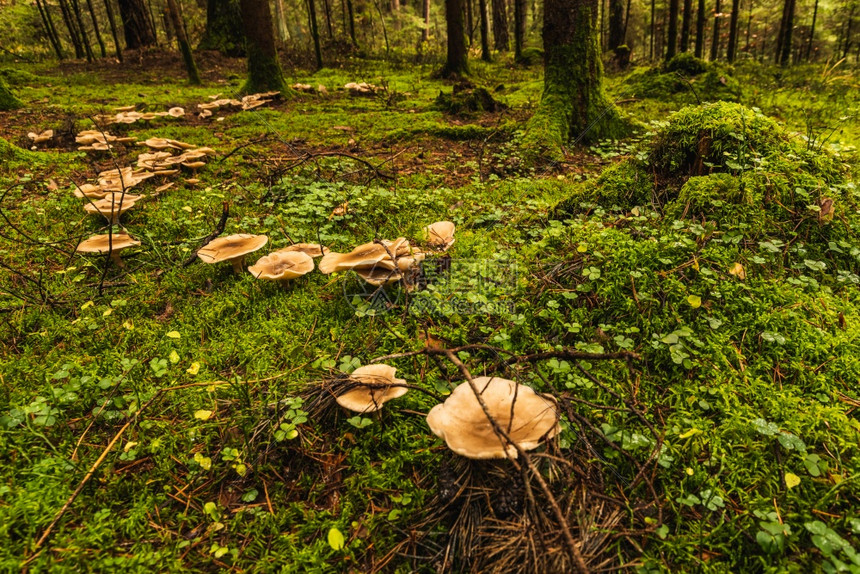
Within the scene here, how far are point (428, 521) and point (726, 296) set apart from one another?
231 cm

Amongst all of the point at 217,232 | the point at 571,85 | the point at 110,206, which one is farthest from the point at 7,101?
the point at 571,85

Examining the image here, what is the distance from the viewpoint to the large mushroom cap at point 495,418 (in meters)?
1.68

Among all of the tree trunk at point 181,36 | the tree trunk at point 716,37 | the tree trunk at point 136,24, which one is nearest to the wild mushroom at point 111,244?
the tree trunk at point 181,36

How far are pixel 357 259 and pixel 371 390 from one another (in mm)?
1154

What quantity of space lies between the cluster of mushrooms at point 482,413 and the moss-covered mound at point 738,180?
226 centimetres

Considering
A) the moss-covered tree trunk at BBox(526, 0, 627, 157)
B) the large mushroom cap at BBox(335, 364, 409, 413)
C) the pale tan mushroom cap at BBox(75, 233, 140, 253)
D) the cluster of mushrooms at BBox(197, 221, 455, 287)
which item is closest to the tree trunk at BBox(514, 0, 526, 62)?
the moss-covered tree trunk at BBox(526, 0, 627, 157)

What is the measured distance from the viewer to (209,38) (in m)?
17.9

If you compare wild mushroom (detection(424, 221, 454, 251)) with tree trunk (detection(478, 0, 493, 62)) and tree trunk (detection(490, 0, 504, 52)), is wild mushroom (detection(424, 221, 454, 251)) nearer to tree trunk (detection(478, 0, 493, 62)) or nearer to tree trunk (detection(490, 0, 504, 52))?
tree trunk (detection(478, 0, 493, 62))

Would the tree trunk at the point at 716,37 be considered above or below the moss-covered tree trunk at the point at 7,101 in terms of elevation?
above

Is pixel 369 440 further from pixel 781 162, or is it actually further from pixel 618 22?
pixel 618 22

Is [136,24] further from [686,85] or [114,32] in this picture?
[686,85]

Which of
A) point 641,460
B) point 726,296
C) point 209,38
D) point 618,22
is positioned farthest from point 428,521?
point 209,38

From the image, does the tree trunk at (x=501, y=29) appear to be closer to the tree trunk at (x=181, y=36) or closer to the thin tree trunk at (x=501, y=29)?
the thin tree trunk at (x=501, y=29)

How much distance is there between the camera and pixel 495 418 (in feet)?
6.09
